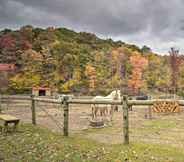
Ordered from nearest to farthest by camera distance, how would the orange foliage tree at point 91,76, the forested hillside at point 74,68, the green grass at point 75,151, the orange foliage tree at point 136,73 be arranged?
the green grass at point 75,151 → the forested hillside at point 74,68 → the orange foliage tree at point 91,76 → the orange foliage tree at point 136,73

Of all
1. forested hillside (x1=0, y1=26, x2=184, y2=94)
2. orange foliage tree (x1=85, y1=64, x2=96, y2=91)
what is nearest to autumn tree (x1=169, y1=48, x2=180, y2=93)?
forested hillside (x1=0, y1=26, x2=184, y2=94)

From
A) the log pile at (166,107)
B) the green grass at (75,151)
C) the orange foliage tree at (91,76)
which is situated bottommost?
the green grass at (75,151)

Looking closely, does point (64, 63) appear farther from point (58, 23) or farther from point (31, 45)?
point (58, 23)

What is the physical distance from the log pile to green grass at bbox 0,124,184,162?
0.85 meters

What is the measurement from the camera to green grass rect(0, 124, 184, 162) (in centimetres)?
562

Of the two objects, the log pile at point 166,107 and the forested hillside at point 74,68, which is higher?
the forested hillside at point 74,68

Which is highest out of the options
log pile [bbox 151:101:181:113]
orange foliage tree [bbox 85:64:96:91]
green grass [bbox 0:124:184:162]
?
orange foliage tree [bbox 85:64:96:91]

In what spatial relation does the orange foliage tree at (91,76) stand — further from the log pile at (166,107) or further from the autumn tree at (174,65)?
the log pile at (166,107)

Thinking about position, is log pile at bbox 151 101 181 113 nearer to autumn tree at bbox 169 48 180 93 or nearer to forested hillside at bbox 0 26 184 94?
forested hillside at bbox 0 26 184 94

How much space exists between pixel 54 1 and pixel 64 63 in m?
22.8

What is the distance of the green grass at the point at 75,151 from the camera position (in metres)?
5.62

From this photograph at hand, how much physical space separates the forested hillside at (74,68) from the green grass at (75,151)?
30611mm

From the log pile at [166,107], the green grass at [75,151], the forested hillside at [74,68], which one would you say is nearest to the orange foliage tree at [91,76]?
the forested hillside at [74,68]

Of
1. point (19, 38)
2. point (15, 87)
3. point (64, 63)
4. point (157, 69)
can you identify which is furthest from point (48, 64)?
point (157, 69)
